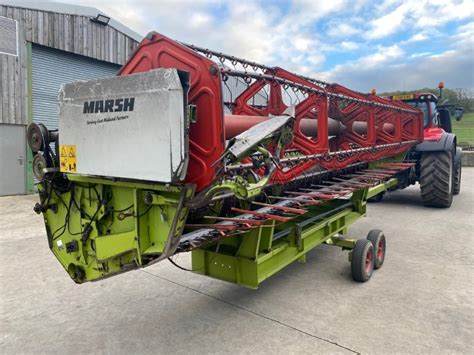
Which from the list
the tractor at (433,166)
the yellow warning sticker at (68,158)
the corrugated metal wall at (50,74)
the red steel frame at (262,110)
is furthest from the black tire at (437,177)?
the corrugated metal wall at (50,74)

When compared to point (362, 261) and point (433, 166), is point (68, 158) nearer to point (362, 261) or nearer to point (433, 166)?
point (362, 261)

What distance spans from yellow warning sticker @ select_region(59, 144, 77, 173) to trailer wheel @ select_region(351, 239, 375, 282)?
9.54 ft

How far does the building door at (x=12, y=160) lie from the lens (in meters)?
9.38

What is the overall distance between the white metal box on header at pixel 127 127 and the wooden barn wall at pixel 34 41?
7.60m

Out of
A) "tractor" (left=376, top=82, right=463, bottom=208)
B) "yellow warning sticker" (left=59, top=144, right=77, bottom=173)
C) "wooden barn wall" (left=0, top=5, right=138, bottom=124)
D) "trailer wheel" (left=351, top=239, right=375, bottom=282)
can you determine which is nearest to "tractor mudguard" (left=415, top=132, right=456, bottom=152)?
"tractor" (left=376, top=82, right=463, bottom=208)

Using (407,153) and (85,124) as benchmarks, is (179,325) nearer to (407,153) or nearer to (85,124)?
(85,124)

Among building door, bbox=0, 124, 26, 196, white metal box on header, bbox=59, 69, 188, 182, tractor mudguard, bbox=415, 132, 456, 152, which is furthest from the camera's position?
building door, bbox=0, 124, 26, 196

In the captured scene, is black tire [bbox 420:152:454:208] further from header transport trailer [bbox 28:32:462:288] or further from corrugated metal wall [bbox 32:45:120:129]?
corrugated metal wall [bbox 32:45:120:129]

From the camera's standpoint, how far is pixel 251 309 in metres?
3.37

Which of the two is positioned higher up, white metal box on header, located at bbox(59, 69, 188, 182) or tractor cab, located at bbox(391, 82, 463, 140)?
tractor cab, located at bbox(391, 82, 463, 140)

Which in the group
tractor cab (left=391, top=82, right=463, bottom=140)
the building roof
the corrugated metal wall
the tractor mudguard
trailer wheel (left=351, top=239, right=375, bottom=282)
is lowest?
trailer wheel (left=351, top=239, right=375, bottom=282)

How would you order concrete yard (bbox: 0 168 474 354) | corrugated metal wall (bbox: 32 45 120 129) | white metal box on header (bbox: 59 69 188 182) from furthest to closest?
corrugated metal wall (bbox: 32 45 120 129), concrete yard (bbox: 0 168 474 354), white metal box on header (bbox: 59 69 188 182)

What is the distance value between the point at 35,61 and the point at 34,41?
0.51m

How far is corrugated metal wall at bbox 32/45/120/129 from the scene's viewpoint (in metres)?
10.0
